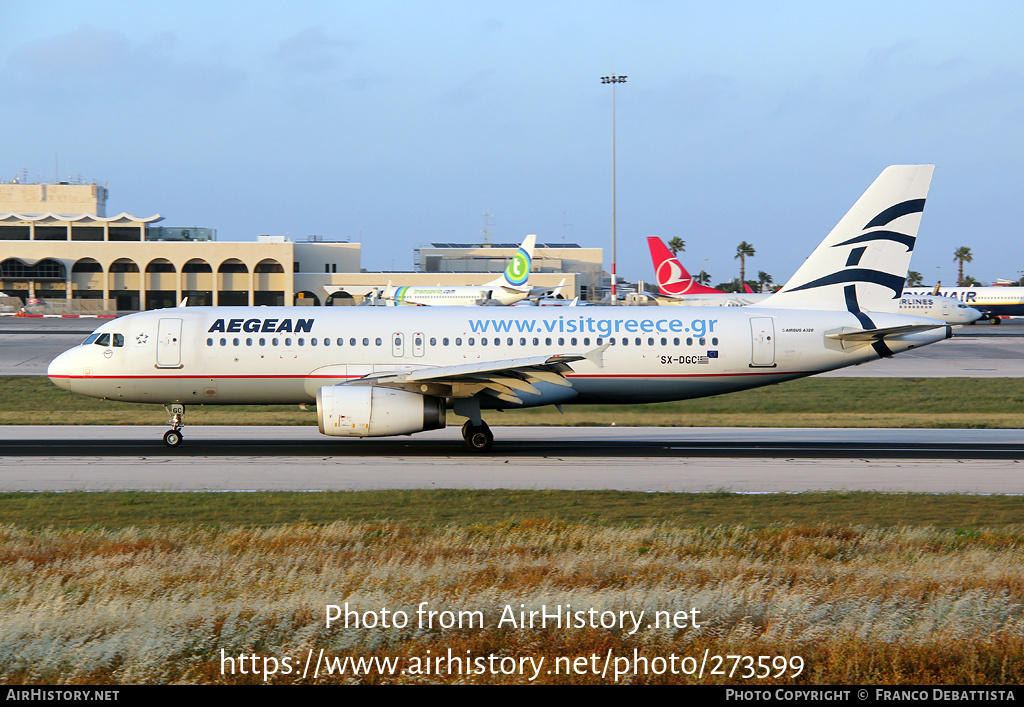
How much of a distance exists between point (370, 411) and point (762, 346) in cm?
1121

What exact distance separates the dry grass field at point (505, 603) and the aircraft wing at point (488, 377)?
927 cm

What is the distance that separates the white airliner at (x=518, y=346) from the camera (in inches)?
989

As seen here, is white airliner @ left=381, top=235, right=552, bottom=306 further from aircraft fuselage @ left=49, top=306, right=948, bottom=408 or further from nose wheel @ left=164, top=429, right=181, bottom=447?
nose wheel @ left=164, top=429, right=181, bottom=447

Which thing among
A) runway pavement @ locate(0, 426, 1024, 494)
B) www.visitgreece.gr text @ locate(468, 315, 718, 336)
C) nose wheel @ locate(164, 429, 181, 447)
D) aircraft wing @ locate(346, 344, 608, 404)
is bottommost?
runway pavement @ locate(0, 426, 1024, 494)

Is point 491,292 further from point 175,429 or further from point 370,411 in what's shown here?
point 370,411

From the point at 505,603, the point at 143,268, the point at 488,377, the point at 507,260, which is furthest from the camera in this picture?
the point at 507,260

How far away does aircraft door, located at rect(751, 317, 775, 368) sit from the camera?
85.7 feet

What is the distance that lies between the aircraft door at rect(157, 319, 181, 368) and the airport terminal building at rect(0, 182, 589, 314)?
296 ft

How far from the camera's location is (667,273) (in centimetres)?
7412

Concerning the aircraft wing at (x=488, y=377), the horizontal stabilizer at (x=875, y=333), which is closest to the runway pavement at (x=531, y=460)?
the aircraft wing at (x=488, y=377)

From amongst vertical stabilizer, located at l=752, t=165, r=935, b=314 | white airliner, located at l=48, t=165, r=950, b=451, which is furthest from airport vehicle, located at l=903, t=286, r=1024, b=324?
white airliner, located at l=48, t=165, r=950, b=451

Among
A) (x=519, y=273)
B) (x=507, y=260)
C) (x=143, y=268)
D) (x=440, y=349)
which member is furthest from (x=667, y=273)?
(x=507, y=260)

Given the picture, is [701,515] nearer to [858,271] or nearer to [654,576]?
[654,576]
